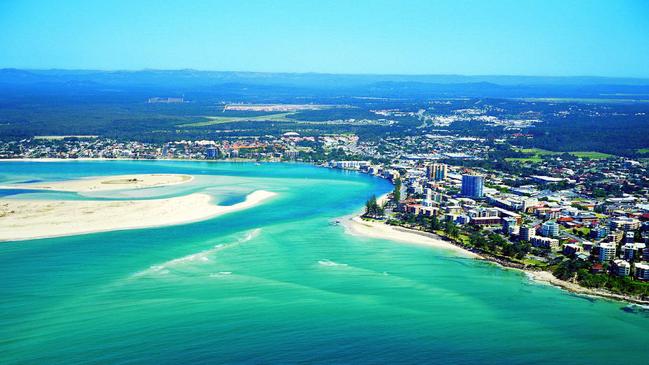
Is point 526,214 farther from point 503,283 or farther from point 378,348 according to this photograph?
point 378,348

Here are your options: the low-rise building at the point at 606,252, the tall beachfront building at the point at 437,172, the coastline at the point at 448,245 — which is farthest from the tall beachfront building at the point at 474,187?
the low-rise building at the point at 606,252

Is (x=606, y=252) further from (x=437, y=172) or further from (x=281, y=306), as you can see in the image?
(x=437, y=172)

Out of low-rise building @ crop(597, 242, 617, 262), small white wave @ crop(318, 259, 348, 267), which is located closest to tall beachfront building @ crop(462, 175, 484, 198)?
low-rise building @ crop(597, 242, 617, 262)

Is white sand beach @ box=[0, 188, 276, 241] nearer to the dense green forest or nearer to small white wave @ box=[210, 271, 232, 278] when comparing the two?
small white wave @ box=[210, 271, 232, 278]

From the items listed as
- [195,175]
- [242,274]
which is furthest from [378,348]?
[195,175]

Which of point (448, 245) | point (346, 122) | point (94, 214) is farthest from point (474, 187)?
point (346, 122)
